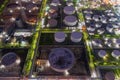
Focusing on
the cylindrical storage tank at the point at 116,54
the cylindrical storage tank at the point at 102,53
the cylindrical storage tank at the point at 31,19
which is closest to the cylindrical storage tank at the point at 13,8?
the cylindrical storage tank at the point at 31,19

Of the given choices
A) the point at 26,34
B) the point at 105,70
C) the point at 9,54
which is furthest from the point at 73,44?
the point at 9,54

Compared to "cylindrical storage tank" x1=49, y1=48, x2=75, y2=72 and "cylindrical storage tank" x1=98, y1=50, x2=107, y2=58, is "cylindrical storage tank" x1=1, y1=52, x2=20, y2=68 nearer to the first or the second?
"cylindrical storage tank" x1=49, y1=48, x2=75, y2=72

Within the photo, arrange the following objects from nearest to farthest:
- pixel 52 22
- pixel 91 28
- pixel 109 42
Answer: pixel 109 42 < pixel 91 28 < pixel 52 22

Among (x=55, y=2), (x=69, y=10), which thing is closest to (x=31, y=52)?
(x=69, y=10)

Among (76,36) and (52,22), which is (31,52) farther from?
(76,36)

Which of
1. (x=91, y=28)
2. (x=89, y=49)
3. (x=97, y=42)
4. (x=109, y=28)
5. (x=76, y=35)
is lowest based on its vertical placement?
(x=89, y=49)

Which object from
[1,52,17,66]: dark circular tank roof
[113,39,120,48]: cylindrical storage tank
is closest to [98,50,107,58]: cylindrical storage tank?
[113,39,120,48]: cylindrical storage tank
